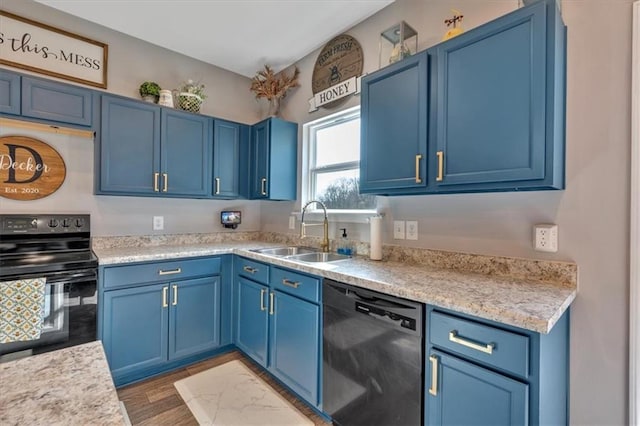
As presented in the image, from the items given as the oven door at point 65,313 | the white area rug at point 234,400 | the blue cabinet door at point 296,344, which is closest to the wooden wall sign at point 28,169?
the oven door at point 65,313

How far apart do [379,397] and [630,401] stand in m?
1.02

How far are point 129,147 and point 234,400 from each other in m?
2.00

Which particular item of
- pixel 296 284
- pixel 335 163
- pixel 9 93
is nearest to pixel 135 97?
pixel 9 93

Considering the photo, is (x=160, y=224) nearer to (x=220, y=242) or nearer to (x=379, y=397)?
(x=220, y=242)

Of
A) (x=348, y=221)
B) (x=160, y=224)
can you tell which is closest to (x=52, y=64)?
(x=160, y=224)

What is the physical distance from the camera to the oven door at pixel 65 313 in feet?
5.66

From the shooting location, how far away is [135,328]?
7.04 feet

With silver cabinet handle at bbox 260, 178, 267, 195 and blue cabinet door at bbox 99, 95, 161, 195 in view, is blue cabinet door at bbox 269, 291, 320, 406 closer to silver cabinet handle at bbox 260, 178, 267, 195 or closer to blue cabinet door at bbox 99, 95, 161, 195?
silver cabinet handle at bbox 260, 178, 267, 195

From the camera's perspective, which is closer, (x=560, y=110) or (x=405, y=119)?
(x=560, y=110)

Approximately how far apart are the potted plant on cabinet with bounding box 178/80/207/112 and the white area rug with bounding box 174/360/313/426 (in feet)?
7.27

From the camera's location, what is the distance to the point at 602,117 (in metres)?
1.33

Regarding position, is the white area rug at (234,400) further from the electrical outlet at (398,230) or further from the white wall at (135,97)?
the white wall at (135,97)

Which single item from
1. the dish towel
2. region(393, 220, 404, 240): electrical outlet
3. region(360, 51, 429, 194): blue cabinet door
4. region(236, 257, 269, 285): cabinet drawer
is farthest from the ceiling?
the dish towel

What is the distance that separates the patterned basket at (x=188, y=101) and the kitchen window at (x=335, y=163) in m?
1.01
